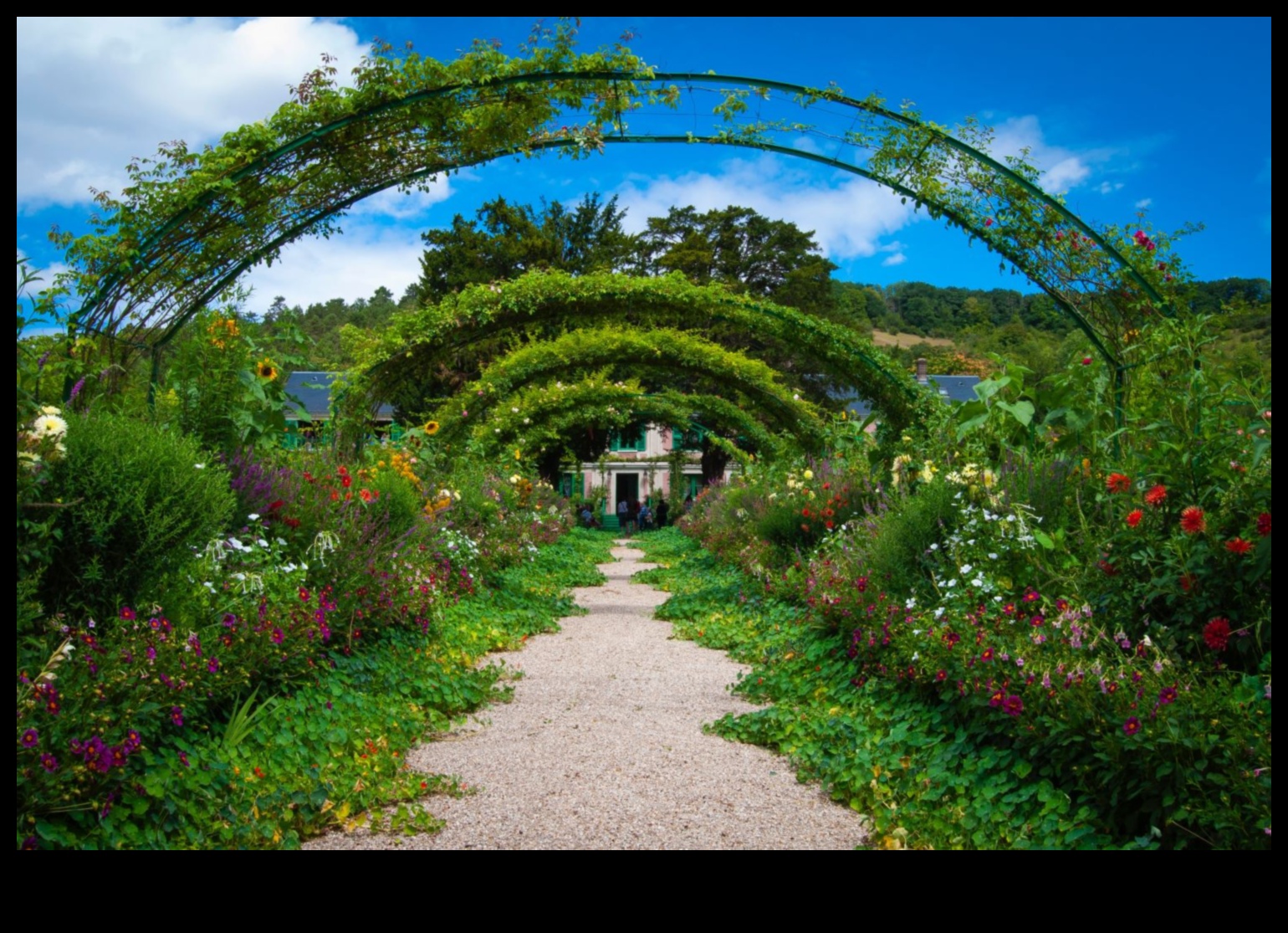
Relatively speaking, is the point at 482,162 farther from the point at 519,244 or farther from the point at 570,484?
the point at 570,484

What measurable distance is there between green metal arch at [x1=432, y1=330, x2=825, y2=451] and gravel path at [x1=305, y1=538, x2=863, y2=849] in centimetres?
572

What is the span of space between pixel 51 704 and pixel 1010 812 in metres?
2.67

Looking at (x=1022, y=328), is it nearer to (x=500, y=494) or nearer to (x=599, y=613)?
(x=500, y=494)

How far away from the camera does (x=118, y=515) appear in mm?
2953

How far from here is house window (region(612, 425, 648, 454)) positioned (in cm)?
2662

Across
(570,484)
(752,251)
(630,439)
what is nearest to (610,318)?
(752,251)

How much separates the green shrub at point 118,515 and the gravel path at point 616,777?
1.15 m

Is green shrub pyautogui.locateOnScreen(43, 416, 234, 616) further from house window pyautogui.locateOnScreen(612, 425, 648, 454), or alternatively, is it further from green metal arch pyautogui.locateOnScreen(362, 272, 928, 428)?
house window pyautogui.locateOnScreen(612, 425, 648, 454)

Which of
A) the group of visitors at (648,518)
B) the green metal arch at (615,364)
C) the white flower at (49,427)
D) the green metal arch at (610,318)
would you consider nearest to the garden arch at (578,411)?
the green metal arch at (615,364)

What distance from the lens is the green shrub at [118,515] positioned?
9.72 ft

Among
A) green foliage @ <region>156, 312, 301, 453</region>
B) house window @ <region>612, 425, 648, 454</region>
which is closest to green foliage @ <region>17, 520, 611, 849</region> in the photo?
green foliage @ <region>156, 312, 301, 453</region>

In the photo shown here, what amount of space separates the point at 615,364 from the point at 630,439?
674 inches

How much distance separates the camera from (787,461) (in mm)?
12602

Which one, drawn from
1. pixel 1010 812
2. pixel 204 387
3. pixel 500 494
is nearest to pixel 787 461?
pixel 500 494
